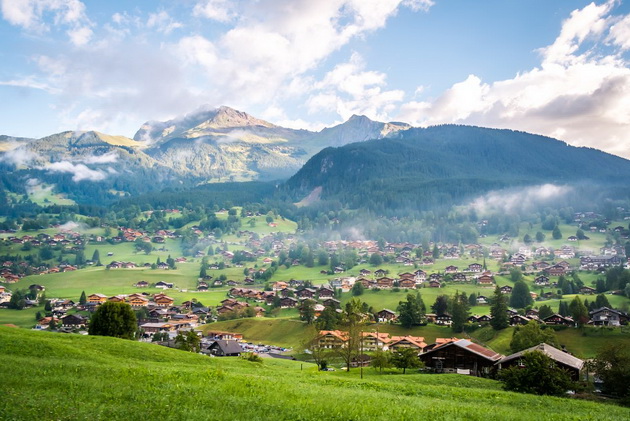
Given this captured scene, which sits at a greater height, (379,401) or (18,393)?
(18,393)

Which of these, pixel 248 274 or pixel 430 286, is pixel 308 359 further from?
pixel 248 274

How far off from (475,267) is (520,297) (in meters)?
57.2

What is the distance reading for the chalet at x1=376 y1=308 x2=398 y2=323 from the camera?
10838cm

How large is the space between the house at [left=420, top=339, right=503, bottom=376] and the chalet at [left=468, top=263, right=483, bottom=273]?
4533 inches

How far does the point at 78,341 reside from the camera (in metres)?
37.5

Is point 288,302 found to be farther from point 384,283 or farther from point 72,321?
point 72,321

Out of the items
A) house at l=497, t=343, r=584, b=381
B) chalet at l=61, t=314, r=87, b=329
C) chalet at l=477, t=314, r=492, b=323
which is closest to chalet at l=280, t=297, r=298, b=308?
chalet at l=61, t=314, r=87, b=329

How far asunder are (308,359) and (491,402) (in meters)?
58.3

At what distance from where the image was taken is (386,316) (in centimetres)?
10894

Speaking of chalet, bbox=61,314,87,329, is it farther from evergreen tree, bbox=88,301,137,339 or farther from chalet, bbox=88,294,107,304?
evergreen tree, bbox=88,301,137,339

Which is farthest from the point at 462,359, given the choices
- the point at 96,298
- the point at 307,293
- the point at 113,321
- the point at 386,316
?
the point at 96,298

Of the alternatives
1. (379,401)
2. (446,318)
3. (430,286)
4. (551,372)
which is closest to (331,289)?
(430,286)

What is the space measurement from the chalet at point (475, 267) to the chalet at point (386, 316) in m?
71.2

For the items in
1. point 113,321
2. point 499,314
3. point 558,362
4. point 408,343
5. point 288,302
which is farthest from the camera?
point 288,302
